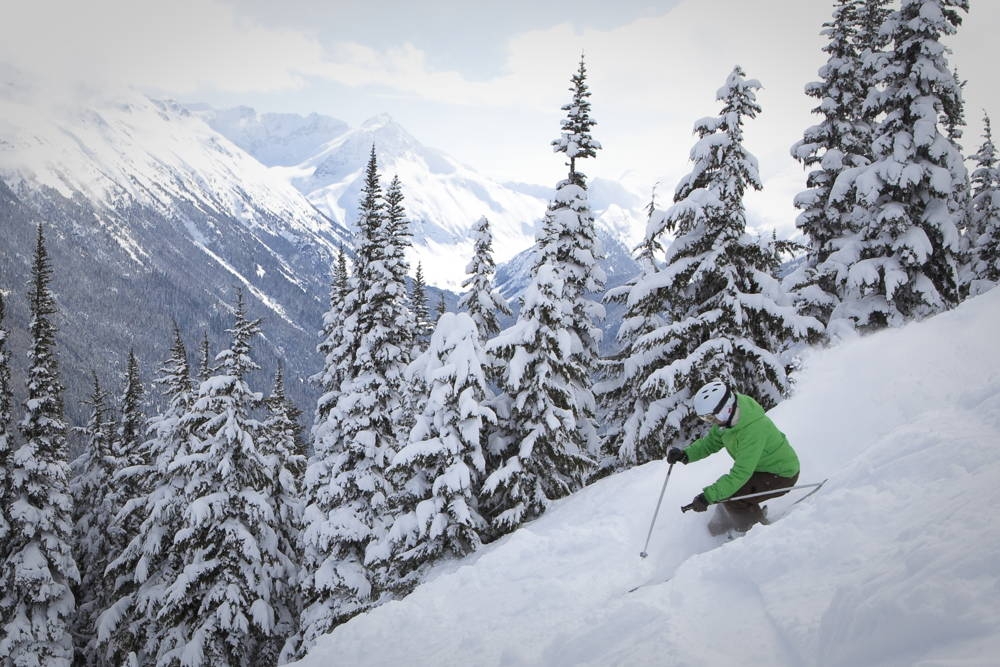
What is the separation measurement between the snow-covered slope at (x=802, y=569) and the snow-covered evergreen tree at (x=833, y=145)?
26.7ft

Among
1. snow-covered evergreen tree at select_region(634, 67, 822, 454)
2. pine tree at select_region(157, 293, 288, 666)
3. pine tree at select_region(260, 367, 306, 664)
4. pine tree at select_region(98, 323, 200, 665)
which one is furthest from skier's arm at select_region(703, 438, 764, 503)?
pine tree at select_region(98, 323, 200, 665)

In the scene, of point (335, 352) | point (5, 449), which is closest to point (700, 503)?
point (335, 352)

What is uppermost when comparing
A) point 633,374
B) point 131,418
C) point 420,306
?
point 420,306

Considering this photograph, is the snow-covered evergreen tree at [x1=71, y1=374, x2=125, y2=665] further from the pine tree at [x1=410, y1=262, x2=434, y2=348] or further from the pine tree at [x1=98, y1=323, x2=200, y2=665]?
the pine tree at [x1=410, y1=262, x2=434, y2=348]

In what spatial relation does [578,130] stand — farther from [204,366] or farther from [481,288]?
[204,366]

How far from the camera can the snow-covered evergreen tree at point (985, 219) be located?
25.3m

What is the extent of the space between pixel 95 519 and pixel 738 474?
34.2 meters

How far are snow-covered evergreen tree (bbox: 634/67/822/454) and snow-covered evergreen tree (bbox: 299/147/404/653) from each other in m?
8.89

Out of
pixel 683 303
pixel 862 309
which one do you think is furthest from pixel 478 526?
pixel 862 309

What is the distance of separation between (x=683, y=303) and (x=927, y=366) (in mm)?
6025

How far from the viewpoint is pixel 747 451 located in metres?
7.05

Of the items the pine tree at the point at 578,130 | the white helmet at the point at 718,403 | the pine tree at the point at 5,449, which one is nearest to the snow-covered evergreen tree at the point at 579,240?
the pine tree at the point at 578,130

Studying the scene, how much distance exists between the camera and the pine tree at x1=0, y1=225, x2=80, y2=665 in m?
21.8

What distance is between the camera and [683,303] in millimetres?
15508
